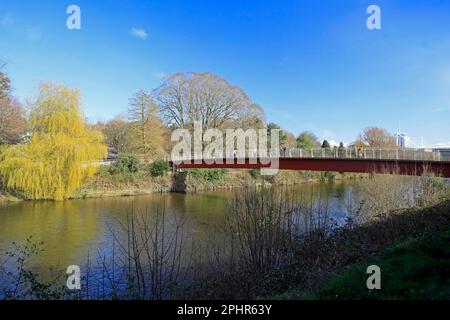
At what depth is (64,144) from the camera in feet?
97.0

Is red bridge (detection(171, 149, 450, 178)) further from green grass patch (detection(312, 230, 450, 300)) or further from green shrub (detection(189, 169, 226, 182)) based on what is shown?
green grass patch (detection(312, 230, 450, 300))

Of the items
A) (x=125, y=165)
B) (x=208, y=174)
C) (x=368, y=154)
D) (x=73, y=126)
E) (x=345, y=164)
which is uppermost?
(x=73, y=126)

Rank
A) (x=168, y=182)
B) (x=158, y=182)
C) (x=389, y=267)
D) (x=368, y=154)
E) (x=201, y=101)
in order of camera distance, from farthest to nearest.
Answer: (x=201, y=101), (x=168, y=182), (x=158, y=182), (x=368, y=154), (x=389, y=267)

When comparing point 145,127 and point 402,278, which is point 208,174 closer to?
point 145,127

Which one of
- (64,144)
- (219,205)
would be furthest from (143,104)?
(219,205)

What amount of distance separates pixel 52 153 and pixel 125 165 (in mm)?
9375

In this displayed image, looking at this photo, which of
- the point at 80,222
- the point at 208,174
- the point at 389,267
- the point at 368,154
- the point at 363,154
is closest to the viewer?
the point at 389,267

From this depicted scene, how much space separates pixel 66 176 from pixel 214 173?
60.9ft

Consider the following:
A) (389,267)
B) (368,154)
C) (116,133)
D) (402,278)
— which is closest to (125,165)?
(368,154)

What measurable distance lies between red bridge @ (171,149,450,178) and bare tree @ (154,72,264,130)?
1443 cm

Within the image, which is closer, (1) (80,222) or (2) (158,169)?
(1) (80,222)

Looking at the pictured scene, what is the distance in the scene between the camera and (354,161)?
2398cm

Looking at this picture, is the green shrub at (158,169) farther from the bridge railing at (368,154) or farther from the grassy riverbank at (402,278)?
the grassy riverbank at (402,278)
